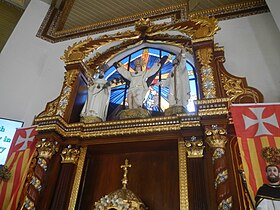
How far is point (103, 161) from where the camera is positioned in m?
3.38

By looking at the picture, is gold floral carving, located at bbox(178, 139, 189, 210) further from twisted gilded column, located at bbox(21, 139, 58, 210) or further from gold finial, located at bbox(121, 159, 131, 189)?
twisted gilded column, located at bbox(21, 139, 58, 210)

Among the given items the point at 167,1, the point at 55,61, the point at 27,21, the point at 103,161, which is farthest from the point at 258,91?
the point at 27,21

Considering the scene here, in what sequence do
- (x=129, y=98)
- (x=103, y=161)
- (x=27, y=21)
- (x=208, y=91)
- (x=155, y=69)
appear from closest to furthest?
(x=208, y=91), (x=103, y=161), (x=129, y=98), (x=155, y=69), (x=27, y=21)

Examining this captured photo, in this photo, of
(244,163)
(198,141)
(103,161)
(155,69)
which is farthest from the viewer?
(155,69)

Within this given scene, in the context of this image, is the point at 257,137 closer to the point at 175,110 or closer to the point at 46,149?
the point at 175,110

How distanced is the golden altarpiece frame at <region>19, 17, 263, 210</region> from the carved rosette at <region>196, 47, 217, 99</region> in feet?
0.04

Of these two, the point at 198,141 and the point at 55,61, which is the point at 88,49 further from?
the point at 198,141

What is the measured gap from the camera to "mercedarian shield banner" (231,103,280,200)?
243 cm

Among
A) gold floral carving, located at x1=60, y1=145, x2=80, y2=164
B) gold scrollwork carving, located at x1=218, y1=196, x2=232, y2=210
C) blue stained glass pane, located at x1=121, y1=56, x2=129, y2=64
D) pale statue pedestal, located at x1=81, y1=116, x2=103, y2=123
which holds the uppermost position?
blue stained glass pane, located at x1=121, y1=56, x2=129, y2=64

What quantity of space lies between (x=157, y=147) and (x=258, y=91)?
1409 mm

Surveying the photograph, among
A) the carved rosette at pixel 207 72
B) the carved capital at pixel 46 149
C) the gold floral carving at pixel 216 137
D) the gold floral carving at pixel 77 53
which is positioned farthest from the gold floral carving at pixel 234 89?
the carved capital at pixel 46 149

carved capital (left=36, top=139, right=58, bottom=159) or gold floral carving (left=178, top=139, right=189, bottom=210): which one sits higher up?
carved capital (left=36, top=139, right=58, bottom=159)

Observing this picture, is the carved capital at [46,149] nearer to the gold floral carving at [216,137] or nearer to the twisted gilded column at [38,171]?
the twisted gilded column at [38,171]

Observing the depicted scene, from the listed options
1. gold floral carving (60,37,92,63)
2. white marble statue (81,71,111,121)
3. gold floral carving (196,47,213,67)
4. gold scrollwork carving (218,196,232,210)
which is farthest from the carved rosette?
gold floral carving (60,37,92,63)
